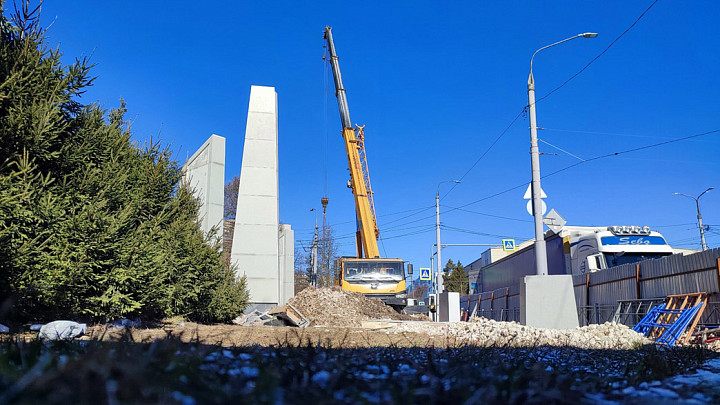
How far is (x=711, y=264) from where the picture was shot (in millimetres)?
11148

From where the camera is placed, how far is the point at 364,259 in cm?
2141

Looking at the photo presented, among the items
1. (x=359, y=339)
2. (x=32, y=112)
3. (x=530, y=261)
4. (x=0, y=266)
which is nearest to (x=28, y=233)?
(x=0, y=266)

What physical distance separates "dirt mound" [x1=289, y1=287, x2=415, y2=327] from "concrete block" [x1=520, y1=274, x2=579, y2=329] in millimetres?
5745

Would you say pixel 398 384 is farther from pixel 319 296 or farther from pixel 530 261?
pixel 530 261

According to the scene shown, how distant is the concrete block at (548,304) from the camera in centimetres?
1158

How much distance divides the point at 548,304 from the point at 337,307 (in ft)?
25.5

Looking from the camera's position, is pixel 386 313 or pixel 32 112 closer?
pixel 32 112

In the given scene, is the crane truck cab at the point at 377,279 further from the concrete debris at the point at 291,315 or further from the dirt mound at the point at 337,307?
the concrete debris at the point at 291,315

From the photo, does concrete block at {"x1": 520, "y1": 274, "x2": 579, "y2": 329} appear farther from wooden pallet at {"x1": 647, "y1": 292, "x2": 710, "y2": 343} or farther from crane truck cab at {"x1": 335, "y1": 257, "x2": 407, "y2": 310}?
crane truck cab at {"x1": 335, "y1": 257, "x2": 407, "y2": 310}

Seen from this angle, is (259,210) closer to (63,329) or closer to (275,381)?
(63,329)

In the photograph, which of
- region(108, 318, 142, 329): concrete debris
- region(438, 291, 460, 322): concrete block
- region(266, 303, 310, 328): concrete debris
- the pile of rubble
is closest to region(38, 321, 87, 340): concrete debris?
region(108, 318, 142, 329): concrete debris

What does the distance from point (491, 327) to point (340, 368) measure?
26.4 ft

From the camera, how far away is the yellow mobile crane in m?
21.1

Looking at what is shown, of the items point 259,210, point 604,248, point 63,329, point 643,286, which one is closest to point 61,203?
point 63,329
